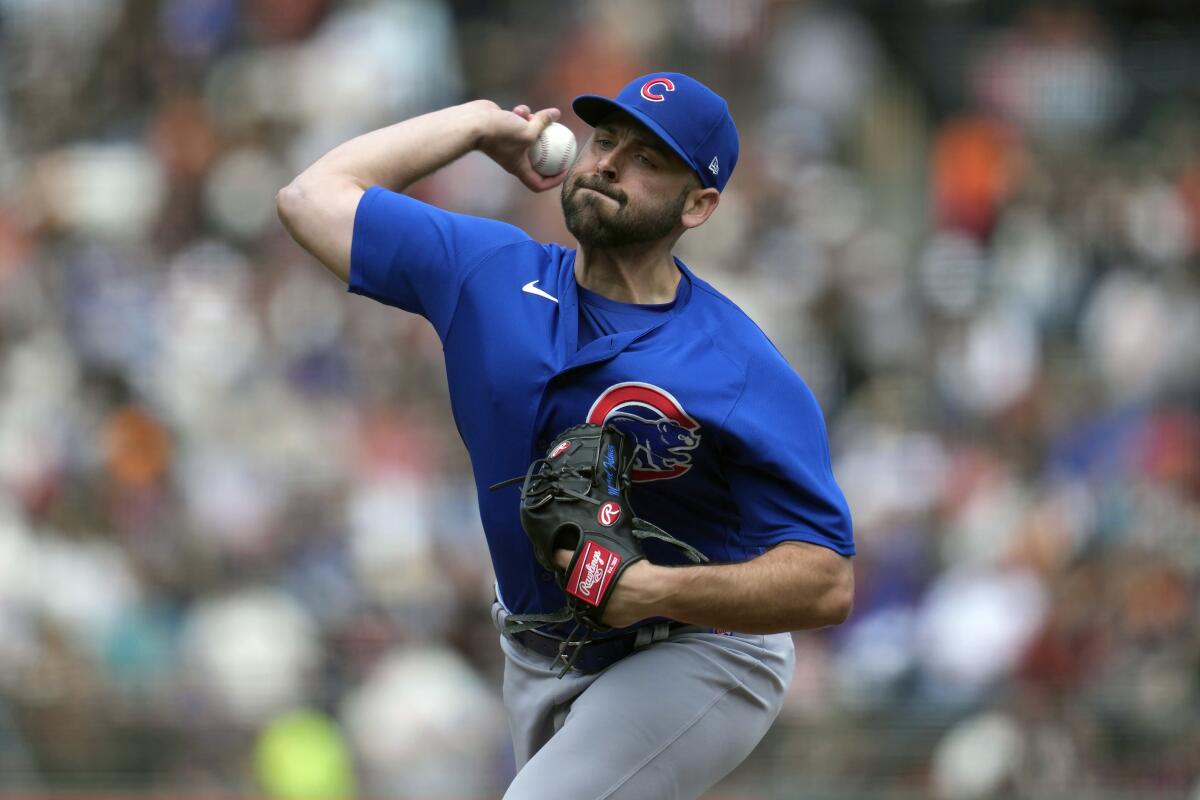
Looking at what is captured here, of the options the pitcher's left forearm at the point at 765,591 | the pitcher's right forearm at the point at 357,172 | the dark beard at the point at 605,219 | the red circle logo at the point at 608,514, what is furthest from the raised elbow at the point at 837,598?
the pitcher's right forearm at the point at 357,172

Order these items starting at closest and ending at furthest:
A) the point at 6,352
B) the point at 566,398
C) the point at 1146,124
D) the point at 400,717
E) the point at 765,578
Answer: the point at 765,578 → the point at 566,398 → the point at 400,717 → the point at 6,352 → the point at 1146,124

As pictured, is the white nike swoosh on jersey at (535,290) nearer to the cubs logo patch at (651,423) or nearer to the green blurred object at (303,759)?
the cubs logo patch at (651,423)

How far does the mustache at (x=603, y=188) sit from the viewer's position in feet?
13.0

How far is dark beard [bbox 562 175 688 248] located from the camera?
394 cm

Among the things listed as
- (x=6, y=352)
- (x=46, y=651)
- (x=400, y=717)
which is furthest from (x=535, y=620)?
(x=6, y=352)

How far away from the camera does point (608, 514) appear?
3.58 m

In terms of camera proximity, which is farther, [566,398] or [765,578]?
[566,398]

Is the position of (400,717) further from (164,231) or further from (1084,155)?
(1084,155)

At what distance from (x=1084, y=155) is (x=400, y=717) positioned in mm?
5145

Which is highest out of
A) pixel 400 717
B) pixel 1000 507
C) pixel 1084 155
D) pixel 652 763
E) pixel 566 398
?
pixel 566 398

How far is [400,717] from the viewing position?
8.59 m

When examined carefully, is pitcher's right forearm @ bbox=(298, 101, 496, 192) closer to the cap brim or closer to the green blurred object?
the cap brim

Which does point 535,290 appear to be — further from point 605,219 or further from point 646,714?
point 646,714

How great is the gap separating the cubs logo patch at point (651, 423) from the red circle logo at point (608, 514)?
25 cm
